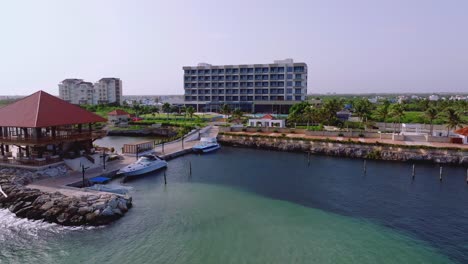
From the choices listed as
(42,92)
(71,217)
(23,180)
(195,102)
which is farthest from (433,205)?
(195,102)

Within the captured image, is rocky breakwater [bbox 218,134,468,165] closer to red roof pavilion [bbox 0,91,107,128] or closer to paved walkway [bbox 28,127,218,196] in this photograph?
paved walkway [bbox 28,127,218,196]

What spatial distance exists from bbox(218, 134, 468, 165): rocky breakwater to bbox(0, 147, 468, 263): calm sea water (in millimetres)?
7847

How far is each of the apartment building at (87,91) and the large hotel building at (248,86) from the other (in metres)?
58.4

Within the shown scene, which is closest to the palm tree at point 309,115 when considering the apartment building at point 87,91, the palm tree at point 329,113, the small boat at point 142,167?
the palm tree at point 329,113

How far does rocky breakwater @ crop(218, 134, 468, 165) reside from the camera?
49656 mm

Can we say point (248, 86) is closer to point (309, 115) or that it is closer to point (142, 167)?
point (309, 115)

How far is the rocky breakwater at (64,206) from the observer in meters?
26.6

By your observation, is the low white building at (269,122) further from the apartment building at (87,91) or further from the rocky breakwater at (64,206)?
the apartment building at (87,91)

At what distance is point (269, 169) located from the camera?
4766 cm

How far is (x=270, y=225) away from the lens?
26703 mm

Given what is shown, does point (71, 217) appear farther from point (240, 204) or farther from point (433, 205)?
point (433, 205)

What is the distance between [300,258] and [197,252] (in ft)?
22.9

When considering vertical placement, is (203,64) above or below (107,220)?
above

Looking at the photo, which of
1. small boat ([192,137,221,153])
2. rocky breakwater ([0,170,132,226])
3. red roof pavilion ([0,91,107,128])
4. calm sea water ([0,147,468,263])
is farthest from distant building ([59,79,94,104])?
rocky breakwater ([0,170,132,226])
